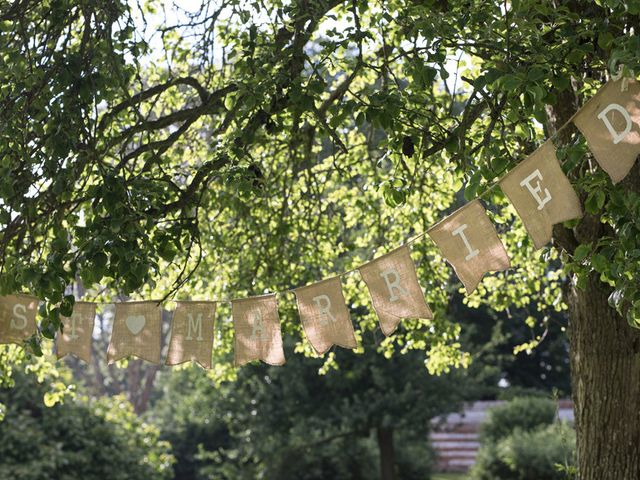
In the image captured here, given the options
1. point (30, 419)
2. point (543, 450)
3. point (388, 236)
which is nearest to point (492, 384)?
point (543, 450)

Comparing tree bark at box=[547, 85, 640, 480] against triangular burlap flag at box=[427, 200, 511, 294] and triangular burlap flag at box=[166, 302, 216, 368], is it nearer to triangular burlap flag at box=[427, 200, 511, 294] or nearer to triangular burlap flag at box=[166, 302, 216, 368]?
triangular burlap flag at box=[427, 200, 511, 294]

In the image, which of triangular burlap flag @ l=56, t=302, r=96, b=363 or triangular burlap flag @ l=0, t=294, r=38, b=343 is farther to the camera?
triangular burlap flag @ l=56, t=302, r=96, b=363

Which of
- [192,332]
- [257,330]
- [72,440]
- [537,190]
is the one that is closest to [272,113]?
[257,330]

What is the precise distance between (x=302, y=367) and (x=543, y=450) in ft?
12.3

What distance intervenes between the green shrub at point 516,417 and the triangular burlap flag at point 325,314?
1195 centimetres

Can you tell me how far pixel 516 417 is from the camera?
16469mm

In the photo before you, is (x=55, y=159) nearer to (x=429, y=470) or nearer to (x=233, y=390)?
(x=233, y=390)

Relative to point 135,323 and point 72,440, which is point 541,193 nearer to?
point 135,323

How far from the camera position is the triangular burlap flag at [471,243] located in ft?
13.9

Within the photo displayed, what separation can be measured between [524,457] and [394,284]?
10.3 m

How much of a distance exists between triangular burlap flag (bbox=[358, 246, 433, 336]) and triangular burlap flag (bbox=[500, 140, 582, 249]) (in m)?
0.77

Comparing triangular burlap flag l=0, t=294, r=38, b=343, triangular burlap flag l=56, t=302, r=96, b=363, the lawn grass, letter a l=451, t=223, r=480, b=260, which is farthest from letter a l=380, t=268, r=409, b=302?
the lawn grass

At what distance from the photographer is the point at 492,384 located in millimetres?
23703

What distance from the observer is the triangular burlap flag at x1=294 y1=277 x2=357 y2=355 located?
489 cm
